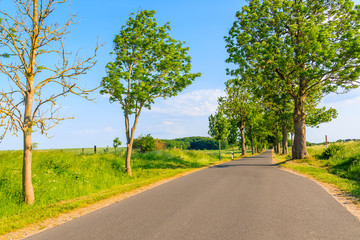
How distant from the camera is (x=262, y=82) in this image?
2378cm

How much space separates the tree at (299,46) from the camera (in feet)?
61.4

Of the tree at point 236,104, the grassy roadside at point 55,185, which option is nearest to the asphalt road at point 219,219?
the grassy roadside at point 55,185

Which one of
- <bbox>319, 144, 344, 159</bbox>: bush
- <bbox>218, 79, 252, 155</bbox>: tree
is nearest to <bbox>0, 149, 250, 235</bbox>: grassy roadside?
<bbox>319, 144, 344, 159</bbox>: bush

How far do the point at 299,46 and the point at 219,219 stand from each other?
60.4ft

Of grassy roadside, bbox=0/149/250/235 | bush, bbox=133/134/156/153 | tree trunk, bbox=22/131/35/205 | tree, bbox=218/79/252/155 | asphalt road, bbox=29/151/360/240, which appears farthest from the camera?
tree, bbox=218/79/252/155

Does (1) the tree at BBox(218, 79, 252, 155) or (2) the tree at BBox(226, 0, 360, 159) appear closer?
(2) the tree at BBox(226, 0, 360, 159)

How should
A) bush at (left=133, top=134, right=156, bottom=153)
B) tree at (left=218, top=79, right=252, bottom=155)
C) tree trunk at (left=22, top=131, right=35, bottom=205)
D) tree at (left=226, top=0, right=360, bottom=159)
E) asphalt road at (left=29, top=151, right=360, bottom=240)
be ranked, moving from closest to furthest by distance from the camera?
asphalt road at (left=29, top=151, right=360, bottom=240)
tree trunk at (left=22, top=131, right=35, bottom=205)
tree at (left=226, top=0, right=360, bottom=159)
bush at (left=133, top=134, right=156, bottom=153)
tree at (left=218, top=79, right=252, bottom=155)

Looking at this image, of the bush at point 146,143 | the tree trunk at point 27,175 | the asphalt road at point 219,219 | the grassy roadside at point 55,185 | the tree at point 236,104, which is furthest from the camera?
the tree at point 236,104

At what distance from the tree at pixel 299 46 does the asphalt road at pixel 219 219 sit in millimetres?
14219

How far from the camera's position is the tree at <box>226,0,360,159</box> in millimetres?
18719

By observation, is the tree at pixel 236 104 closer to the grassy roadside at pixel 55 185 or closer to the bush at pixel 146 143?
the bush at pixel 146 143

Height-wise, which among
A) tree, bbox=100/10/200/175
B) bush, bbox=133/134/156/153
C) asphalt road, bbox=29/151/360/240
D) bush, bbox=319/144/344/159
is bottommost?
asphalt road, bbox=29/151/360/240

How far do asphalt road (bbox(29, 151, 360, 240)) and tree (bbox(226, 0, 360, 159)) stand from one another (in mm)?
14219

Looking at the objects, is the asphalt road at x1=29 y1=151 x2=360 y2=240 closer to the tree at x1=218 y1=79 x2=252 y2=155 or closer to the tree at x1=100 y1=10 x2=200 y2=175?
the tree at x1=100 y1=10 x2=200 y2=175
